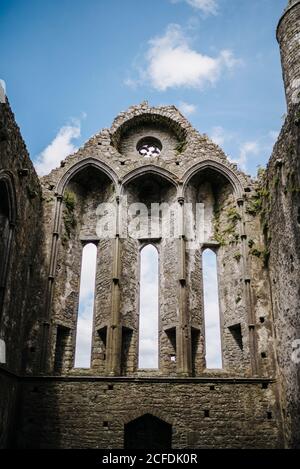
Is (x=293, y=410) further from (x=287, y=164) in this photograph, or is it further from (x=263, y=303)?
(x=287, y=164)

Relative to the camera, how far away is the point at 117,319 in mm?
9867

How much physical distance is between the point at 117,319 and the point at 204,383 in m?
2.36

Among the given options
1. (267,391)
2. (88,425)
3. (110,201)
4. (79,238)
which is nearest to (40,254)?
(79,238)

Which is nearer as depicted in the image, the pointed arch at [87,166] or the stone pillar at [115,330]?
the stone pillar at [115,330]

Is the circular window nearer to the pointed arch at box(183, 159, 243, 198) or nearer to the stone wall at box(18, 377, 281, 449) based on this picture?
the pointed arch at box(183, 159, 243, 198)

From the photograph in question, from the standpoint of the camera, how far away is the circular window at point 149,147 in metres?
12.8

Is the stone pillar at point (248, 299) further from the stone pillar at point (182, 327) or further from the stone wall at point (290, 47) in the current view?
the stone wall at point (290, 47)

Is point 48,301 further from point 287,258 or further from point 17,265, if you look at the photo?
point 287,258

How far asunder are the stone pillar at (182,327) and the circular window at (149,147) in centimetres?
294

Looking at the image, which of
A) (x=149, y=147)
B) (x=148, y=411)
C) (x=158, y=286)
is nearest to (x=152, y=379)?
(x=148, y=411)

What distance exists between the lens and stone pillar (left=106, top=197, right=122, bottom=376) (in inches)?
369

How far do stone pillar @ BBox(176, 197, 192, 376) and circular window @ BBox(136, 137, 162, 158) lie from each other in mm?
2939

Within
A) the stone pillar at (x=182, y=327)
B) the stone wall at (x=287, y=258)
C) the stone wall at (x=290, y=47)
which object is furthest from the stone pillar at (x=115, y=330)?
the stone wall at (x=290, y=47)
